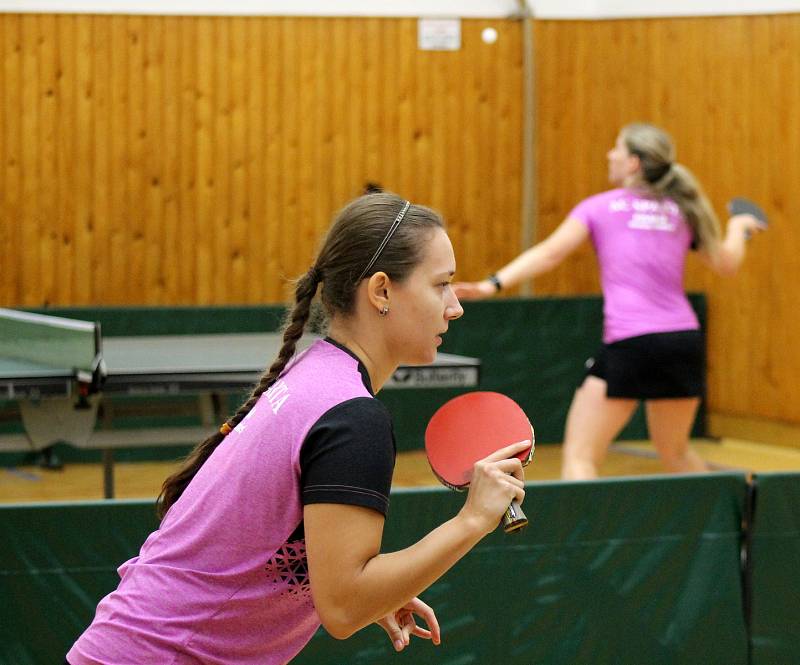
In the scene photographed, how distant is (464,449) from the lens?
184cm

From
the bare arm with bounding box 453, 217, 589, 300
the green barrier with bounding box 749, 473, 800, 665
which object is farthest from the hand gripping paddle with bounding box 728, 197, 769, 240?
the green barrier with bounding box 749, 473, 800, 665

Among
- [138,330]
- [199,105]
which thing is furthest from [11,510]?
[199,105]

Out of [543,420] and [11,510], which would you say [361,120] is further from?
[11,510]

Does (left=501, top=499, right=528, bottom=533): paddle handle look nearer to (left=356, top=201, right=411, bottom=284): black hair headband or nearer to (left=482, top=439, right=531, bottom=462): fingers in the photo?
(left=482, top=439, right=531, bottom=462): fingers

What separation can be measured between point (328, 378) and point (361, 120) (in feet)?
24.7

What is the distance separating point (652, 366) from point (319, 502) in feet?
12.4

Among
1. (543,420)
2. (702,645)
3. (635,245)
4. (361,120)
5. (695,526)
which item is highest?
(361,120)

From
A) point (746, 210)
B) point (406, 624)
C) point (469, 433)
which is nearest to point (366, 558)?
point (469, 433)

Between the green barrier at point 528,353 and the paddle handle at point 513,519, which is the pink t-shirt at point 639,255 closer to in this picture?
the green barrier at point 528,353

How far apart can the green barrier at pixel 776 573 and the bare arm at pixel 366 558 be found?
78.0 inches

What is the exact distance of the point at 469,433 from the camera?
6.09 feet

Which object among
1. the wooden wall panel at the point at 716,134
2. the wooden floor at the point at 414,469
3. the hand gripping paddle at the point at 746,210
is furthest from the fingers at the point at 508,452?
the wooden wall panel at the point at 716,134

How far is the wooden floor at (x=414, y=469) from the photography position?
6902 millimetres

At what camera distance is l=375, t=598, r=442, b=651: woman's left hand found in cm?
196
